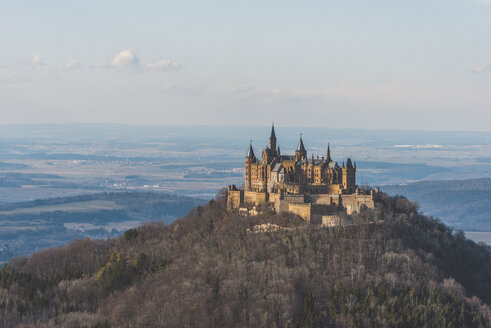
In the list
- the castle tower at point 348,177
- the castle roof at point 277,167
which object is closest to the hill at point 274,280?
the castle tower at point 348,177

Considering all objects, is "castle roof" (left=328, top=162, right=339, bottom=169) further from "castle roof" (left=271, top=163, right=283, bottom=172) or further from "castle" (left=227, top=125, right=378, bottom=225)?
"castle roof" (left=271, top=163, right=283, bottom=172)

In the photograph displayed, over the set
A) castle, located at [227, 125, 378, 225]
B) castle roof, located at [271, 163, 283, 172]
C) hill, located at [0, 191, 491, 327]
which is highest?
castle roof, located at [271, 163, 283, 172]

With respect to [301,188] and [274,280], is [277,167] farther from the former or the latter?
[274,280]

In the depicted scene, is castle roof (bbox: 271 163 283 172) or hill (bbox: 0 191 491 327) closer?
hill (bbox: 0 191 491 327)

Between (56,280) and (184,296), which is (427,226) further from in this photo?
(56,280)

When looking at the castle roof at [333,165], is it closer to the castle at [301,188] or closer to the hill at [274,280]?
the castle at [301,188]

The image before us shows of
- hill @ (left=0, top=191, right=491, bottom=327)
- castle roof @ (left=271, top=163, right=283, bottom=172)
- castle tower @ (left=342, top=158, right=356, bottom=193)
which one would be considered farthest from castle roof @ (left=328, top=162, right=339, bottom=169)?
hill @ (left=0, top=191, right=491, bottom=327)

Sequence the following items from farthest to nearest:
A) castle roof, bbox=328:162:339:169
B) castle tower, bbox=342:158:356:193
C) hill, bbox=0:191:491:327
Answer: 1. castle roof, bbox=328:162:339:169
2. castle tower, bbox=342:158:356:193
3. hill, bbox=0:191:491:327

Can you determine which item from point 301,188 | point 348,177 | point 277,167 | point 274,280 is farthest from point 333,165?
point 274,280
